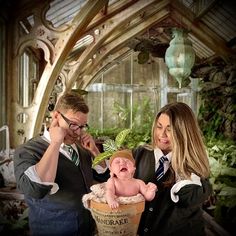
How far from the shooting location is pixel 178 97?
1.62 meters

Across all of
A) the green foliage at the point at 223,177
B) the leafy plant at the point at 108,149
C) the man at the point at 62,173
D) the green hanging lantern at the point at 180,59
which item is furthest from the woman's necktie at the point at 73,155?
the green hanging lantern at the point at 180,59

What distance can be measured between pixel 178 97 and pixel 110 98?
0.31m

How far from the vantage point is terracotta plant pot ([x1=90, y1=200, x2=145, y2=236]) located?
2.26ft

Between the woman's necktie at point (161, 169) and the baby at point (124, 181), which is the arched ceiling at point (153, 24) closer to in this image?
Answer: the woman's necktie at point (161, 169)

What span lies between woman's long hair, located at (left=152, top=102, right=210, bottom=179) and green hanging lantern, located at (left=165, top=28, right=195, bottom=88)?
67 centimetres

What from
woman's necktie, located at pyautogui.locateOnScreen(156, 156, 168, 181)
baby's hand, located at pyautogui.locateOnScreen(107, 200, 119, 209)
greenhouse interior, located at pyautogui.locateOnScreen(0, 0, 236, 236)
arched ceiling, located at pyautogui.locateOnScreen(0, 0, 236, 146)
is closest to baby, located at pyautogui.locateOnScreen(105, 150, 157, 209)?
baby's hand, located at pyautogui.locateOnScreen(107, 200, 119, 209)

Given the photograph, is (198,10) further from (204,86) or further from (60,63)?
(60,63)

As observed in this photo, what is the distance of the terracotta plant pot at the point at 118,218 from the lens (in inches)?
27.1

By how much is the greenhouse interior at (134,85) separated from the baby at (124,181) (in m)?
0.33

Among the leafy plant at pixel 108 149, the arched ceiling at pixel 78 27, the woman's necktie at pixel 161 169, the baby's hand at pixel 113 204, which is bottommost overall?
the baby's hand at pixel 113 204

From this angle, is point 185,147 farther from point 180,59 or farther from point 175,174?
point 180,59

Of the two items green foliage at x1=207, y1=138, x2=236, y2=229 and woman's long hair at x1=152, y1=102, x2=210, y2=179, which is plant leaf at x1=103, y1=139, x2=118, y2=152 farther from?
green foliage at x1=207, y1=138, x2=236, y2=229

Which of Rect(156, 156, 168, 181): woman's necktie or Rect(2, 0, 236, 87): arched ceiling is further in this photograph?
Rect(2, 0, 236, 87): arched ceiling

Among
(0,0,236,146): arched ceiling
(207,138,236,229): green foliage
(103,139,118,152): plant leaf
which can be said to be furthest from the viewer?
(0,0,236,146): arched ceiling
